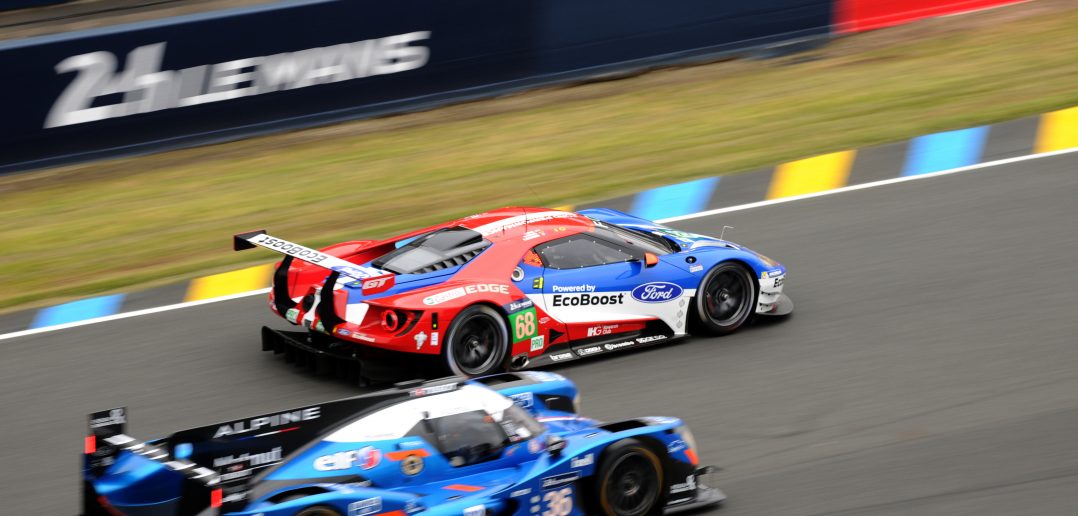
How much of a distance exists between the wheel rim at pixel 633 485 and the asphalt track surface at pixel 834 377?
531 mm

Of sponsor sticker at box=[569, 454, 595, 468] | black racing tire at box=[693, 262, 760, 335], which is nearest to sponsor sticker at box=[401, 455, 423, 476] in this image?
sponsor sticker at box=[569, 454, 595, 468]

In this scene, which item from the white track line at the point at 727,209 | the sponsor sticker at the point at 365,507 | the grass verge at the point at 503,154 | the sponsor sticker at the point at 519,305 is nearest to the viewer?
the sponsor sticker at the point at 365,507

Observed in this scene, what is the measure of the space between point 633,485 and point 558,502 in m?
0.49

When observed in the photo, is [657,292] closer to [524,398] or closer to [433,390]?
[524,398]

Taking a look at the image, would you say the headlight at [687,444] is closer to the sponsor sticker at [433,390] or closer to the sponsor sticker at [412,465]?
the sponsor sticker at [433,390]

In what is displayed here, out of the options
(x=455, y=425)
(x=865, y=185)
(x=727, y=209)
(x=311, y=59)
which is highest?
(x=311, y=59)

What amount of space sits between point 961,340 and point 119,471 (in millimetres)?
6246

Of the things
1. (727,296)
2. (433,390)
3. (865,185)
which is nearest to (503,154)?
(865,185)

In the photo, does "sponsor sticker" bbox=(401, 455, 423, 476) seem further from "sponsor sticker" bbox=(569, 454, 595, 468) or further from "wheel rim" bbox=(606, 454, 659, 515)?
"wheel rim" bbox=(606, 454, 659, 515)

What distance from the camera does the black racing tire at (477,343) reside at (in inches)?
354

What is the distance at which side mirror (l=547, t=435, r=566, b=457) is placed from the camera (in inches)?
277

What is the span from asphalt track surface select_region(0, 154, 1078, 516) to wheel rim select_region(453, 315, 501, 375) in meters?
0.66

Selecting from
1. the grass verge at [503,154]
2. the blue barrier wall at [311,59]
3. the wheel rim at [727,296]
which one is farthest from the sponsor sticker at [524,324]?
the blue barrier wall at [311,59]

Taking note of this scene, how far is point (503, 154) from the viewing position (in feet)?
48.6
